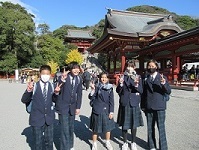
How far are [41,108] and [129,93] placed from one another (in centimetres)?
162

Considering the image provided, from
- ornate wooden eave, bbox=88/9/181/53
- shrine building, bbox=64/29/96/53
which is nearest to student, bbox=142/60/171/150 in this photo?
ornate wooden eave, bbox=88/9/181/53

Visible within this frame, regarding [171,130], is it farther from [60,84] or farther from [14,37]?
[14,37]

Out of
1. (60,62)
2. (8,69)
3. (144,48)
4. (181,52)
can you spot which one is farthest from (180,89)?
(60,62)

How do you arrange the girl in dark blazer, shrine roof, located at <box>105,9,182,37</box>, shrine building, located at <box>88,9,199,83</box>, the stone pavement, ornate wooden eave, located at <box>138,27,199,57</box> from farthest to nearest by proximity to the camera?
1. shrine roof, located at <box>105,9,182,37</box>
2. shrine building, located at <box>88,9,199,83</box>
3. ornate wooden eave, located at <box>138,27,199,57</box>
4. the stone pavement
5. the girl in dark blazer

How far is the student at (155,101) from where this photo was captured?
3.86 metres

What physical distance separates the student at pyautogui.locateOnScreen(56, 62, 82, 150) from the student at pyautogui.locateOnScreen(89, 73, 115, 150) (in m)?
0.37

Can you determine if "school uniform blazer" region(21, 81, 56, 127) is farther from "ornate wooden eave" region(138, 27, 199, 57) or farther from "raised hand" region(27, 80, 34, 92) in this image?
"ornate wooden eave" region(138, 27, 199, 57)

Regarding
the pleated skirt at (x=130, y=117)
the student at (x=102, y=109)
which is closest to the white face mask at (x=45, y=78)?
the student at (x=102, y=109)

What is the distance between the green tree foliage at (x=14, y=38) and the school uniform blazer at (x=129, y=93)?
36.0 meters

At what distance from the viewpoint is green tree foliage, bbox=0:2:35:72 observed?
37.4 m

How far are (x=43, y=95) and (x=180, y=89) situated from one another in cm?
1172

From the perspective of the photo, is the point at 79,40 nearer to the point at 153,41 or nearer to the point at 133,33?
the point at 153,41

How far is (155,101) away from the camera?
154 inches

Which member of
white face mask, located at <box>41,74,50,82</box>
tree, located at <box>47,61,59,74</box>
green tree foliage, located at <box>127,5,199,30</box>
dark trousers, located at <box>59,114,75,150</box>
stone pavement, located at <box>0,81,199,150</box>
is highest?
green tree foliage, located at <box>127,5,199,30</box>
